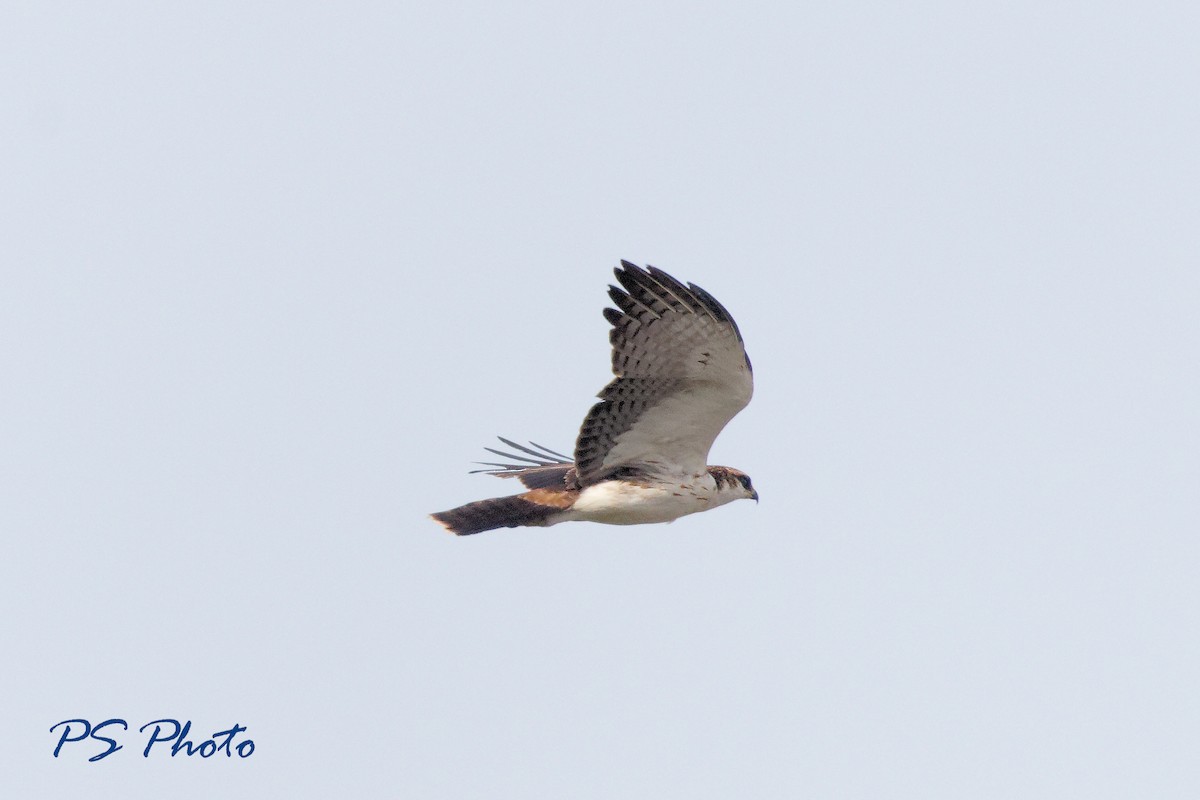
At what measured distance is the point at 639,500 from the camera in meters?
12.6

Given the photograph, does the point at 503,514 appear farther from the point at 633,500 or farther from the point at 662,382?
the point at 662,382

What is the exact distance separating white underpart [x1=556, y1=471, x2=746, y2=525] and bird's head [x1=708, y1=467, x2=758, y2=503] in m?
0.20

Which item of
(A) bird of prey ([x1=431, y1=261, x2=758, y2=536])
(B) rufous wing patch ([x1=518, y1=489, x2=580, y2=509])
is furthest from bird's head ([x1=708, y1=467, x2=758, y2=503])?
(B) rufous wing patch ([x1=518, y1=489, x2=580, y2=509])

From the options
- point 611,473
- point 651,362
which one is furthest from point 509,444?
point 651,362

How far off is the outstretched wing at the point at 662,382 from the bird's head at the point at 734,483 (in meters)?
0.30

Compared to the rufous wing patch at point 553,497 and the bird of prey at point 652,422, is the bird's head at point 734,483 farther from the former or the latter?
the rufous wing patch at point 553,497

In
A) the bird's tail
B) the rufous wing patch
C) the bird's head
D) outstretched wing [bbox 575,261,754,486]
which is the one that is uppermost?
outstretched wing [bbox 575,261,754,486]

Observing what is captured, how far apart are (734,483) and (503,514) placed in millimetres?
2038

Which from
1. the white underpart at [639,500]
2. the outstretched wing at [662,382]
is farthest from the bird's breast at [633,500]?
the outstretched wing at [662,382]

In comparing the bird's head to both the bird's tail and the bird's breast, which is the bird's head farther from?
the bird's tail

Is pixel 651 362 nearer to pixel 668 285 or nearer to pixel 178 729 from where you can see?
pixel 668 285

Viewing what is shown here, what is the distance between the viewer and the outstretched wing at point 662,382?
1138 cm

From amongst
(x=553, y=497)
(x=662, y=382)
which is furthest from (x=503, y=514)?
(x=662, y=382)

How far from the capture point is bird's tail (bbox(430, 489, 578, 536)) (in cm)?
1229
